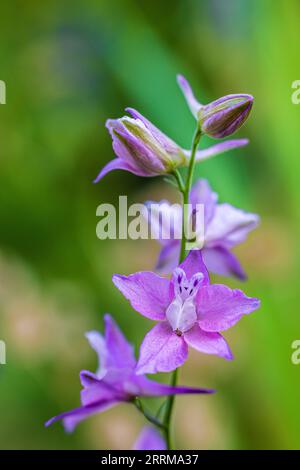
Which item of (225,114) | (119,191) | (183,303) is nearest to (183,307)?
(183,303)

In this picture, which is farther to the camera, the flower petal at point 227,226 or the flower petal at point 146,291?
the flower petal at point 227,226

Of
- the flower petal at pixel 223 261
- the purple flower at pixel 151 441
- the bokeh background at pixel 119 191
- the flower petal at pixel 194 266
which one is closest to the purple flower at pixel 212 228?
the flower petal at pixel 223 261

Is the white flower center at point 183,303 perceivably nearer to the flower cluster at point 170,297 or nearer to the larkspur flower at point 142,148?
the flower cluster at point 170,297

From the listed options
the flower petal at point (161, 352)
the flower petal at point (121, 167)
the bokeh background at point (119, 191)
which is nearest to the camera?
the flower petal at point (161, 352)

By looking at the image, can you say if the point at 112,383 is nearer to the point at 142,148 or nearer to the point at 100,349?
the point at 100,349

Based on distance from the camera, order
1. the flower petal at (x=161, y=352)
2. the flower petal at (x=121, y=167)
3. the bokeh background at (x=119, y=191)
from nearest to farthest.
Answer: the flower petal at (x=161, y=352) < the flower petal at (x=121, y=167) < the bokeh background at (x=119, y=191)

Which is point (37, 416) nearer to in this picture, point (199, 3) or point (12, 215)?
point (12, 215)
